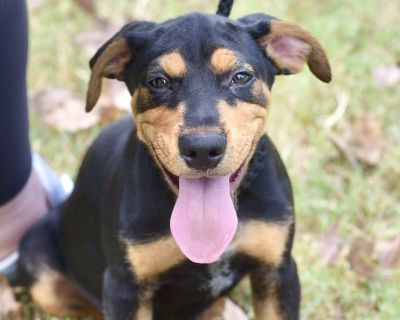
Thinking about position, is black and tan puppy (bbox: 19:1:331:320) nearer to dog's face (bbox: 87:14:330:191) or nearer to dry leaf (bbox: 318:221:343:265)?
dog's face (bbox: 87:14:330:191)

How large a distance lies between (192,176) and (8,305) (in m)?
1.74

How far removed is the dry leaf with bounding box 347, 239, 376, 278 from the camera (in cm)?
458

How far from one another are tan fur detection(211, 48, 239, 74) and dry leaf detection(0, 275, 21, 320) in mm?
1914

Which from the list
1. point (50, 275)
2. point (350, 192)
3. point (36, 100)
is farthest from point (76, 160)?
point (350, 192)

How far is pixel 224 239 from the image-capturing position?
3.43 meters

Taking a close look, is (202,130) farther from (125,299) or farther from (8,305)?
(8,305)

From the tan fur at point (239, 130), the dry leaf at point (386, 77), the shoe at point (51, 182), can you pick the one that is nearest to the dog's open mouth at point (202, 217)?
the tan fur at point (239, 130)

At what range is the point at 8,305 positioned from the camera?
456 centimetres

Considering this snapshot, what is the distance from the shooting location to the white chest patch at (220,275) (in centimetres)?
369

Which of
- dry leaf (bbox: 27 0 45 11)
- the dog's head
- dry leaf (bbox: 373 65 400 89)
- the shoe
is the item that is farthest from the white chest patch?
dry leaf (bbox: 27 0 45 11)

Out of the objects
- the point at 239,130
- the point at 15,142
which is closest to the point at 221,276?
the point at 239,130

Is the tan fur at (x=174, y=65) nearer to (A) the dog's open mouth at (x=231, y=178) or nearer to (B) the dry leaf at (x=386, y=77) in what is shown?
(A) the dog's open mouth at (x=231, y=178)

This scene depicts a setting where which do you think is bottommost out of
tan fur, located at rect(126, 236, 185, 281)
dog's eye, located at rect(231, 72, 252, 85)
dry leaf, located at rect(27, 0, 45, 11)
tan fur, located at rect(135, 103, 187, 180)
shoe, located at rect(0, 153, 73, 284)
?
shoe, located at rect(0, 153, 73, 284)

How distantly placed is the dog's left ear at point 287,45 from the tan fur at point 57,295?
1.63 metres
